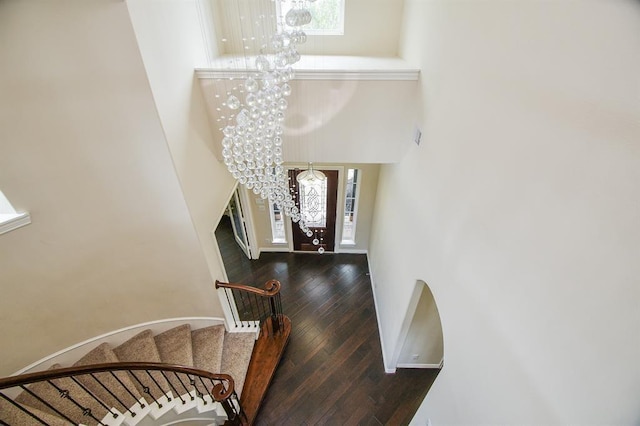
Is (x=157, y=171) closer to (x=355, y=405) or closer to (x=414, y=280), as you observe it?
(x=414, y=280)

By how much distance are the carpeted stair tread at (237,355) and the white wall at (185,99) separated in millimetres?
970

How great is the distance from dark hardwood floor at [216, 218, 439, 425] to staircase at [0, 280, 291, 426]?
0.33m

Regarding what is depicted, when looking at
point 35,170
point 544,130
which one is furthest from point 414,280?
point 35,170

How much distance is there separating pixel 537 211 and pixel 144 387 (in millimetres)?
3513

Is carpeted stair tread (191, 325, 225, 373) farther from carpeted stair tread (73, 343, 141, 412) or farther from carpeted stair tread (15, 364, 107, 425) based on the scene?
carpeted stair tread (15, 364, 107, 425)

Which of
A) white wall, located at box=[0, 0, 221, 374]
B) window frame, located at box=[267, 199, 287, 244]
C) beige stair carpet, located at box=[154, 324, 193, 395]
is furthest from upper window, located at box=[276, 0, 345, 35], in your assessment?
beige stair carpet, located at box=[154, 324, 193, 395]

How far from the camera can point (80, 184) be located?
2.45m

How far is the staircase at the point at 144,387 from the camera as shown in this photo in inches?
99.7

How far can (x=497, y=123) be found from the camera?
160 cm

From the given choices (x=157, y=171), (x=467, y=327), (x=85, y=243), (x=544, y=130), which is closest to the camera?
(x=544, y=130)

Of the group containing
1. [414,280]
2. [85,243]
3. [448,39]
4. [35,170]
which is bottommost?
[414,280]

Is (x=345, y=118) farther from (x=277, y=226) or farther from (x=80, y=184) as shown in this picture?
(x=277, y=226)

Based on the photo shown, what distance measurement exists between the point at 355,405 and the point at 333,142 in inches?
140

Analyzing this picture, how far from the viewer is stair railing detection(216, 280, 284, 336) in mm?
3803
